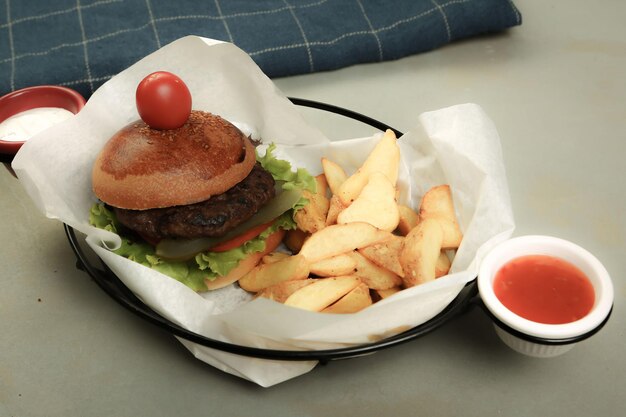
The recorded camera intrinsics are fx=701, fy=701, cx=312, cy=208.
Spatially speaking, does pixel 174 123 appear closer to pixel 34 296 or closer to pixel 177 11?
pixel 34 296

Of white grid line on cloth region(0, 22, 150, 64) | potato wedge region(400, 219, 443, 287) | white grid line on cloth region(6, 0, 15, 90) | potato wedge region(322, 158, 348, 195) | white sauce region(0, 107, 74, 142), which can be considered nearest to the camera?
potato wedge region(400, 219, 443, 287)

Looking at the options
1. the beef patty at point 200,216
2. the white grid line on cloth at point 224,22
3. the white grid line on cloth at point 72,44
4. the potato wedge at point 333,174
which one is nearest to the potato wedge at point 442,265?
the potato wedge at point 333,174

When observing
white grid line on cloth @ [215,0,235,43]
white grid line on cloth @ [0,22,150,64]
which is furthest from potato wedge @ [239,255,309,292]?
white grid line on cloth @ [0,22,150,64]

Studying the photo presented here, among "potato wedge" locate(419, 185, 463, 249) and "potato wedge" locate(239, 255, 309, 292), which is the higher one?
"potato wedge" locate(419, 185, 463, 249)

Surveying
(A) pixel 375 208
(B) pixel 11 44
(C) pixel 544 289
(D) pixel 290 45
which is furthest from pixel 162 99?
(B) pixel 11 44

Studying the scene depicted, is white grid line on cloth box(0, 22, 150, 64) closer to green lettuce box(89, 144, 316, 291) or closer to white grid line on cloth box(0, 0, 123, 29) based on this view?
white grid line on cloth box(0, 0, 123, 29)

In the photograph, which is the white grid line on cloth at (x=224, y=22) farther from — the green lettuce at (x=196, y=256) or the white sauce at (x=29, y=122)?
the green lettuce at (x=196, y=256)
